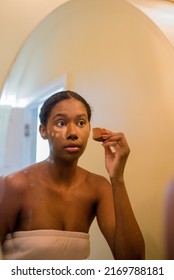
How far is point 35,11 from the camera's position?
2.44ft

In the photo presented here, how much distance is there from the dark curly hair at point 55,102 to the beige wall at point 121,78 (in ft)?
0.05

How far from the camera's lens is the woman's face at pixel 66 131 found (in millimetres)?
659

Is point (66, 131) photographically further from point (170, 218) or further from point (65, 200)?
point (170, 218)

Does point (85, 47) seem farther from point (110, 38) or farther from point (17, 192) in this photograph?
point (17, 192)

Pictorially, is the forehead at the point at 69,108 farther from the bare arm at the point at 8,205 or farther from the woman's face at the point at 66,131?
the bare arm at the point at 8,205

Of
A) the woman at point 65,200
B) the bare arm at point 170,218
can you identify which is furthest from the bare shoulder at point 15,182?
the bare arm at point 170,218

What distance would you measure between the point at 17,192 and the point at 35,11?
387 millimetres

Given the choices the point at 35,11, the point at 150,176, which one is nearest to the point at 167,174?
the point at 150,176

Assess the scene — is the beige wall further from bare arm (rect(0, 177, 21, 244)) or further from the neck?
bare arm (rect(0, 177, 21, 244))

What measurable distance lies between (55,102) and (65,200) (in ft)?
0.62

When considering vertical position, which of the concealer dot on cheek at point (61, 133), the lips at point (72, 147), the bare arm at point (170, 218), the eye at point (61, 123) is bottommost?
the bare arm at point (170, 218)

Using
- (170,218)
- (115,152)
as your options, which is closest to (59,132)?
(115,152)

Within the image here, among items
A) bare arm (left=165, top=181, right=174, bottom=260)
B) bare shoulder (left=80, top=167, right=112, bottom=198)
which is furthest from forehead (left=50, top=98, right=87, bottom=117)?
bare arm (left=165, top=181, right=174, bottom=260)

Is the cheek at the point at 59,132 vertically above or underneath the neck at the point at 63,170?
above
